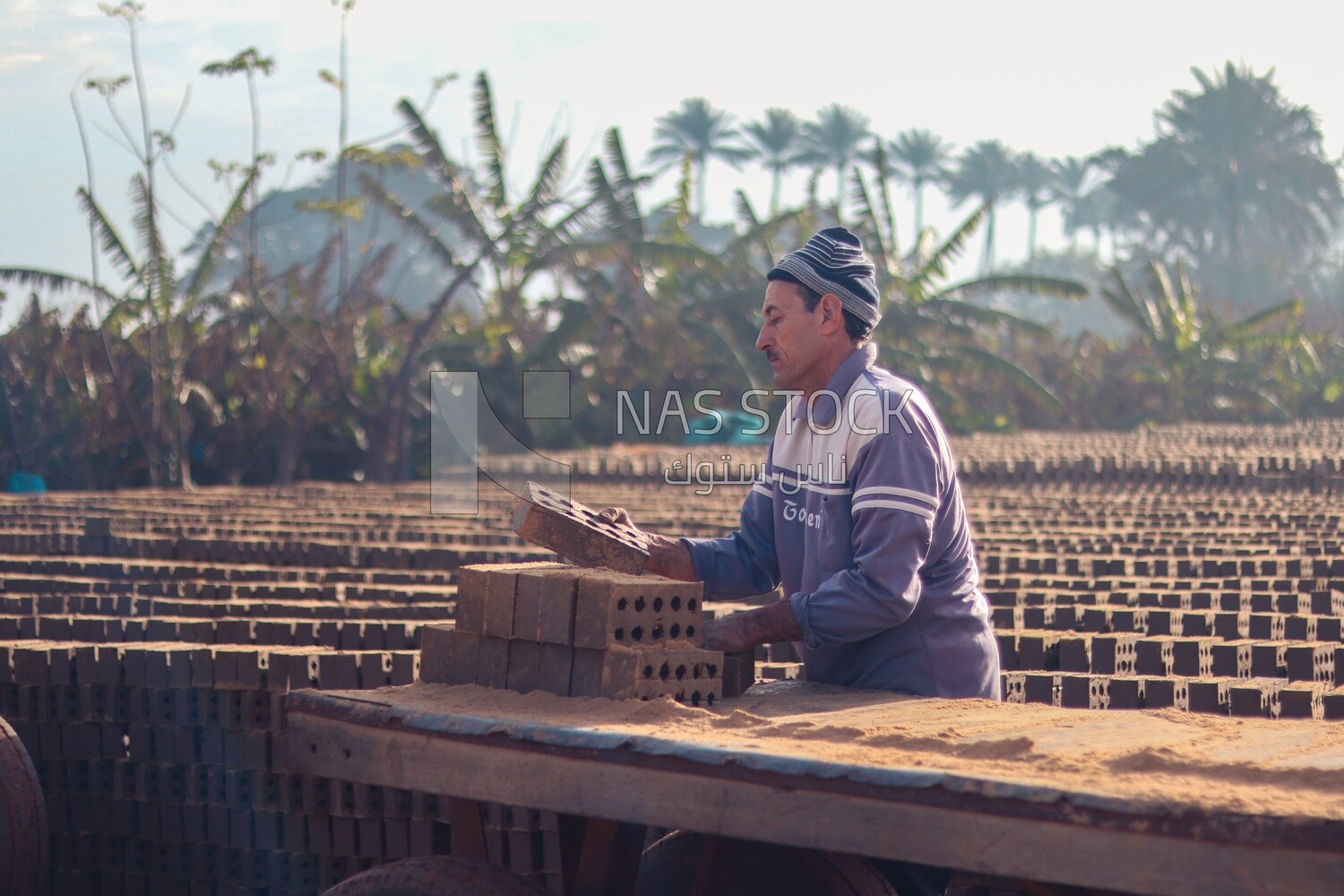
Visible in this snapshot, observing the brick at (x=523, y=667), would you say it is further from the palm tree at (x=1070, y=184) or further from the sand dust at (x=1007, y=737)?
the palm tree at (x=1070, y=184)

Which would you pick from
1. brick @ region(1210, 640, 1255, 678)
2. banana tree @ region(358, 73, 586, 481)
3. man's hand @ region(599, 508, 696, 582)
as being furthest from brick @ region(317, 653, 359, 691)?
banana tree @ region(358, 73, 586, 481)

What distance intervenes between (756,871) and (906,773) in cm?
79

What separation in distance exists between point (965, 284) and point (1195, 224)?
30987 millimetres

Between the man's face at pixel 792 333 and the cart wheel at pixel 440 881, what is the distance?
1.18m

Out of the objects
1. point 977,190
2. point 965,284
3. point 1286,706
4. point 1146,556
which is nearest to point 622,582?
point 1286,706

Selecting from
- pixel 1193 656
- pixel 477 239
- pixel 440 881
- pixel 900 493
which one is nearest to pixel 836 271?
pixel 900 493

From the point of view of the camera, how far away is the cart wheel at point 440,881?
9.20ft

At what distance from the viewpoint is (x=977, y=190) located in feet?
195

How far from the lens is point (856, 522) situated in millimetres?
3066

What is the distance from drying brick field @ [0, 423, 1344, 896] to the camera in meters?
4.55

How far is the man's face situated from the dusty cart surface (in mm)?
698

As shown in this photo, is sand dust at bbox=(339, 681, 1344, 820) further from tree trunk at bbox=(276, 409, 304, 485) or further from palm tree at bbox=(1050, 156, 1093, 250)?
palm tree at bbox=(1050, 156, 1093, 250)

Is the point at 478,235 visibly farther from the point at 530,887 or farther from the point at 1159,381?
the point at 530,887

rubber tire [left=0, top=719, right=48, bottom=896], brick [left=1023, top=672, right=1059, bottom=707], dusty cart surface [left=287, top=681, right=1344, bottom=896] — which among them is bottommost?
rubber tire [left=0, top=719, right=48, bottom=896]
